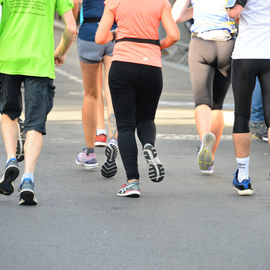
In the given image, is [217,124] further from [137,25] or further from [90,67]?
[137,25]

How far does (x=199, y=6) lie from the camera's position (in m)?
8.02

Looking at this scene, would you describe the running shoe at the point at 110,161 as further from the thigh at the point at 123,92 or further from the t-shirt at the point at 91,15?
the t-shirt at the point at 91,15

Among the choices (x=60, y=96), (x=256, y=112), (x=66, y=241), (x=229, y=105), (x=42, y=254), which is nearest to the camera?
(x=42, y=254)

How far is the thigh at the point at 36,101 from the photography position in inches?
262

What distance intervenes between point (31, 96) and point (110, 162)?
1.34 metres

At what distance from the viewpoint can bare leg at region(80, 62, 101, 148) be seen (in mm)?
8594

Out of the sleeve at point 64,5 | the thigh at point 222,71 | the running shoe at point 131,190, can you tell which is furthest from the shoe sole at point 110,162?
the sleeve at point 64,5

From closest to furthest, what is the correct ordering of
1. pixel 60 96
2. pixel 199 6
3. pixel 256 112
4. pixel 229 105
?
1. pixel 199 6
2. pixel 256 112
3. pixel 229 105
4. pixel 60 96

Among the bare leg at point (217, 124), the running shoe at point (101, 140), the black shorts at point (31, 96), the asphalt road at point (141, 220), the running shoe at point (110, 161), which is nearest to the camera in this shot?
the asphalt road at point (141, 220)

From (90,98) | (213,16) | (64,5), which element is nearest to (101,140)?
(90,98)

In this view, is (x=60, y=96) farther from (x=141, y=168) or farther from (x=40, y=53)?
(x=40, y=53)

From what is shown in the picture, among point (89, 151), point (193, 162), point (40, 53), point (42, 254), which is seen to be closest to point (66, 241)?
point (42, 254)

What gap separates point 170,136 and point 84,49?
295 cm

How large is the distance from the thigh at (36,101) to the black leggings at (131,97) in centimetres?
57
